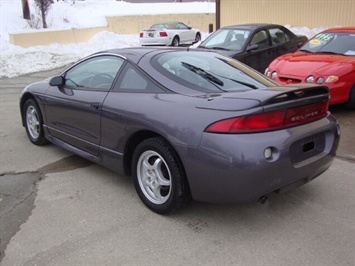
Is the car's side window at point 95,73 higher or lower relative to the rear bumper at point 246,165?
higher

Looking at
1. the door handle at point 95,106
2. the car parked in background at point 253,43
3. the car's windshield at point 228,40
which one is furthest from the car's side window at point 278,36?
the door handle at point 95,106

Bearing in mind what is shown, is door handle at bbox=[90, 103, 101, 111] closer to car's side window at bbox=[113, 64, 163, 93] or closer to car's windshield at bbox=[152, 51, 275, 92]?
car's side window at bbox=[113, 64, 163, 93]

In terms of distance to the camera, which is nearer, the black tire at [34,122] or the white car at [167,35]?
the black tire at [34,122]

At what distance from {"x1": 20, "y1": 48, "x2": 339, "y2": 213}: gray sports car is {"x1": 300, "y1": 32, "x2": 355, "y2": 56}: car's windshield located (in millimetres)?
4136

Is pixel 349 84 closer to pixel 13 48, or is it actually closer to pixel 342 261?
pixel 342 261

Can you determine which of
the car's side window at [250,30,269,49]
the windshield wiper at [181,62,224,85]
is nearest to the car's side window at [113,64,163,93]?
the windshield wiper at [181,62,224,85]

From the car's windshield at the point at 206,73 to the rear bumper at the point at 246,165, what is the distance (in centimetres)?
70

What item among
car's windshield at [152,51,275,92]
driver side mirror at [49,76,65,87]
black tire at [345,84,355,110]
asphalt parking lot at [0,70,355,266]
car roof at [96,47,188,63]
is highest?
car roof at [96,47,188,63]

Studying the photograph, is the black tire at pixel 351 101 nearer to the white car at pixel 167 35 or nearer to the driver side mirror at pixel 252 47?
the driver side mirror at pixel 252 47

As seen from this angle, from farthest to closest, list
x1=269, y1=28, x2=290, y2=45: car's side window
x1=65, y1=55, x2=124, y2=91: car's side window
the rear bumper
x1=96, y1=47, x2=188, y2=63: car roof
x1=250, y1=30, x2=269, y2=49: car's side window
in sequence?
x1=269, y1=28, x2=290, y2=45: car's side window < x1=250, y1=30, x2=269, y2=49: car's side window < x1=65, y1=55, x2=124, y2=91: car's side window < x1=96, y1=47, x2=188, y2=63: car roof < the rear bumper

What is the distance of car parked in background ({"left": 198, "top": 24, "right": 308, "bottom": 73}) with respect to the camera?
8820 mm

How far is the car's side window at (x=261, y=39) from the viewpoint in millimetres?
9211

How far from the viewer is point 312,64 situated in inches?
266

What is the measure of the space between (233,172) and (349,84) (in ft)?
15.1
